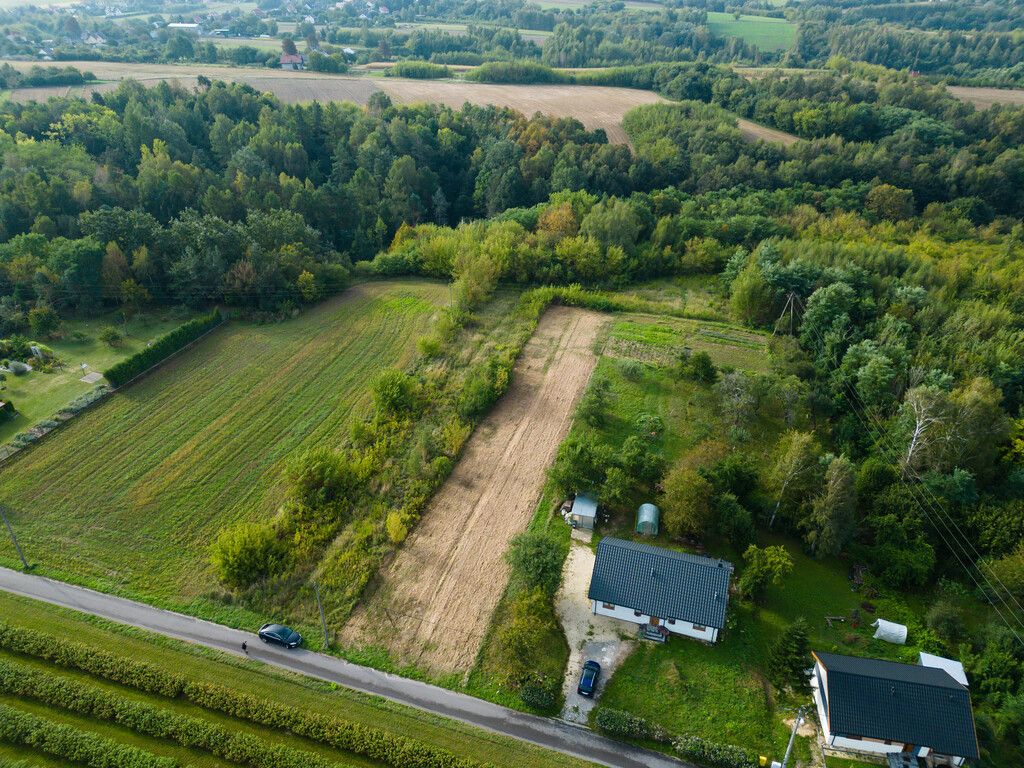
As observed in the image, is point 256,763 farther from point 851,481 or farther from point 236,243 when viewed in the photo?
point 236,243

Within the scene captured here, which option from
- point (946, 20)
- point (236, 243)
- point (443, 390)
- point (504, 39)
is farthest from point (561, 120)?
point (946, 20)

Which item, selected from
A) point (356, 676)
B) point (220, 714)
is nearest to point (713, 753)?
point (356, 676)

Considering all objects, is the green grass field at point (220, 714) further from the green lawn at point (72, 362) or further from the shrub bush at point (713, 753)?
the green lawn at point (72, 362)

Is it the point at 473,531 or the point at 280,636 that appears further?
the point at 473,531

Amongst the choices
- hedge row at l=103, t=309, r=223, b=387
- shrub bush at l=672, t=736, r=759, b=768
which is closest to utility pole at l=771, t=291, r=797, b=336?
shrub bush at l=672, t=736, r=759, b=768

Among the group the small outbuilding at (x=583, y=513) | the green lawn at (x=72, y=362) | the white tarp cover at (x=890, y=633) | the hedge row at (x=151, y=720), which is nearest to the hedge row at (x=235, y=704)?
the hedge row at (x=151, y=720)

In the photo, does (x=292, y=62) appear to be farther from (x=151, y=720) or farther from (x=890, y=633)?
(x=890, y=633)

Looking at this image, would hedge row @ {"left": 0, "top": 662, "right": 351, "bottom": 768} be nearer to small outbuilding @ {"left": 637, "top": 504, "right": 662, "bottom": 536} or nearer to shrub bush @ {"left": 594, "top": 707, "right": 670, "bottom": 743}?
shrub bush @ {"left": 594, "top": 707, "right": 670, "bottom": 743}
